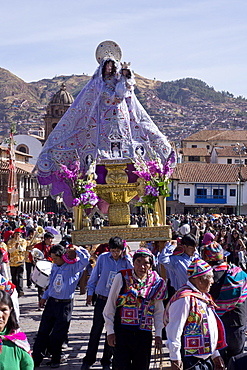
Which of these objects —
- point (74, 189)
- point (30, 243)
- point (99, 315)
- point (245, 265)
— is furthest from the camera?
point (245, 265)

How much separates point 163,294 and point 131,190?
5993 millimetres

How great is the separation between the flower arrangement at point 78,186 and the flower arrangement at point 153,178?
2.87 feet

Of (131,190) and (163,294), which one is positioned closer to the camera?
(163,294)

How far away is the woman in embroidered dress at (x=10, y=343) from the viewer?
437 centimetres

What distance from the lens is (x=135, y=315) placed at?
6418 millimetres

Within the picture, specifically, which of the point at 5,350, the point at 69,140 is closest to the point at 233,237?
the point at 69,140

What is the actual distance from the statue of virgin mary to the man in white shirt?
7.13 metres

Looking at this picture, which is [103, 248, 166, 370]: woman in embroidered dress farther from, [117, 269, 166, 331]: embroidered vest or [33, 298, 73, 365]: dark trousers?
[33, 298, 73, 365]: dark trousers

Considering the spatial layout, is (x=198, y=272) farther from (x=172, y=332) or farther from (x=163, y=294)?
(x=163, y=294)

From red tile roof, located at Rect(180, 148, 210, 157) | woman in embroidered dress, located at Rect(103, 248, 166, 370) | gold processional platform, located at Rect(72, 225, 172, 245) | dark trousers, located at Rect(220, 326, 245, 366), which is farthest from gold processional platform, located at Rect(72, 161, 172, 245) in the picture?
red tile roof, located at Rect(180, 148, 210, 157)

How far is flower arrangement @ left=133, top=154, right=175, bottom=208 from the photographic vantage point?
38.6ft

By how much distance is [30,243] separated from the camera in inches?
622

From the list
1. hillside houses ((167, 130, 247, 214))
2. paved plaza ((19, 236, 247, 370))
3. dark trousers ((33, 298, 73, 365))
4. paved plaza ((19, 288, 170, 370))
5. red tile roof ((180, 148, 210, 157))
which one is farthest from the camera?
red tile roof ((180, 148, 210, 157))

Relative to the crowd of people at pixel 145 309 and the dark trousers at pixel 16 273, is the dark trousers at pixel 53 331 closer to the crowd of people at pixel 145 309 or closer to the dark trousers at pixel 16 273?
the crowd of people at pixel 145 309
